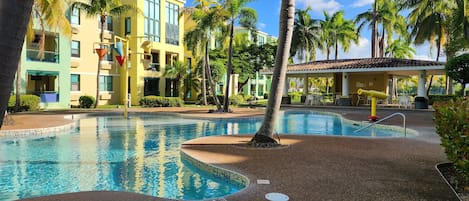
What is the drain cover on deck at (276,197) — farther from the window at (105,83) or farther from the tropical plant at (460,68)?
the window at (105,83)

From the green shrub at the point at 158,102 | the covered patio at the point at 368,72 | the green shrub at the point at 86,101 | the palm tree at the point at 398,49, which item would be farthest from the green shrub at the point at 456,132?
the palm tree at the point at 398,49

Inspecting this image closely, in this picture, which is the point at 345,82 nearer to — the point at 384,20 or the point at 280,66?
the point at 384,20

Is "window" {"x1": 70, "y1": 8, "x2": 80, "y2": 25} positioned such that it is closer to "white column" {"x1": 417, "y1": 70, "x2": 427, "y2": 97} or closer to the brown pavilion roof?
the brown pavilion roof

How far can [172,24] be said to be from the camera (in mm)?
37844

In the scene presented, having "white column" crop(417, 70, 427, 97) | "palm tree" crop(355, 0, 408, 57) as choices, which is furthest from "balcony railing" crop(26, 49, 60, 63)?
"palm tree" crop(355, 0, 408, 57)

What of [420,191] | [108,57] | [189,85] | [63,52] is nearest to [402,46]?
[189,85]

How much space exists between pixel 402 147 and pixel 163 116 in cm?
1598

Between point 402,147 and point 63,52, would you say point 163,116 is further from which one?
point 402,147

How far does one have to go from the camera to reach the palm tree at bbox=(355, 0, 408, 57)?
116ft

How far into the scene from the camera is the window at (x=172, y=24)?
122 ft

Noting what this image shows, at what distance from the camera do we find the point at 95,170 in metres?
8.27

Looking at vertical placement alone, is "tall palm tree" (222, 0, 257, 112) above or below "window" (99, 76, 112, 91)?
above

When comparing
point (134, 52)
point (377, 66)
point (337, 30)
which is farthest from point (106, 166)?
point (337, 30)

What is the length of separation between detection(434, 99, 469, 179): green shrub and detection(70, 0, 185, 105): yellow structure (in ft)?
78.1
